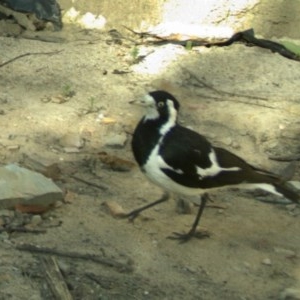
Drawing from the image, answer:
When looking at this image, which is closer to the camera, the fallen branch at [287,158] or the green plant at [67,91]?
the fallen branch at [287,158]

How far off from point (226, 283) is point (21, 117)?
1996mm

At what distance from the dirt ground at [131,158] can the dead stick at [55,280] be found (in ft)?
0.11

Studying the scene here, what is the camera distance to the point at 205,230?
16.1 ft

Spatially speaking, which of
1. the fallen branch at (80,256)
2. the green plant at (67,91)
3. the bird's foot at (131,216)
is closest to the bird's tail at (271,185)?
the bird's foot at (131,216)

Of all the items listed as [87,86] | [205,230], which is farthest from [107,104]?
[205,230]

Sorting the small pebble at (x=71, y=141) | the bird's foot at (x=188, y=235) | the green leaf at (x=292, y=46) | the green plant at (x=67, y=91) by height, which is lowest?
the small pebble at (x=71, y=141)

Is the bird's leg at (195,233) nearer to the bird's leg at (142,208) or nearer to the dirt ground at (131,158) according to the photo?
the dirt ground at (131,158)

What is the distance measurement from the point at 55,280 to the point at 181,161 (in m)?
0.92

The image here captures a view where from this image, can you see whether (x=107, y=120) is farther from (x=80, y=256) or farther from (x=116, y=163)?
(x=80, y=256)

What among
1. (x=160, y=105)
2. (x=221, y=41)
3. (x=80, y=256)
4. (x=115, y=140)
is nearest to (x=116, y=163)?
(x=115, y=140)

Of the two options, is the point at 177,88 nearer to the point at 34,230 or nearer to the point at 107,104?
the point at 107,104

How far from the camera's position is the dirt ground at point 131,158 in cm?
430

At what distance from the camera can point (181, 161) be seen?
4.59 metres

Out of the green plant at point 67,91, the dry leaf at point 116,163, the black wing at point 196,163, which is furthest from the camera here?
the green plant at point 67,91
